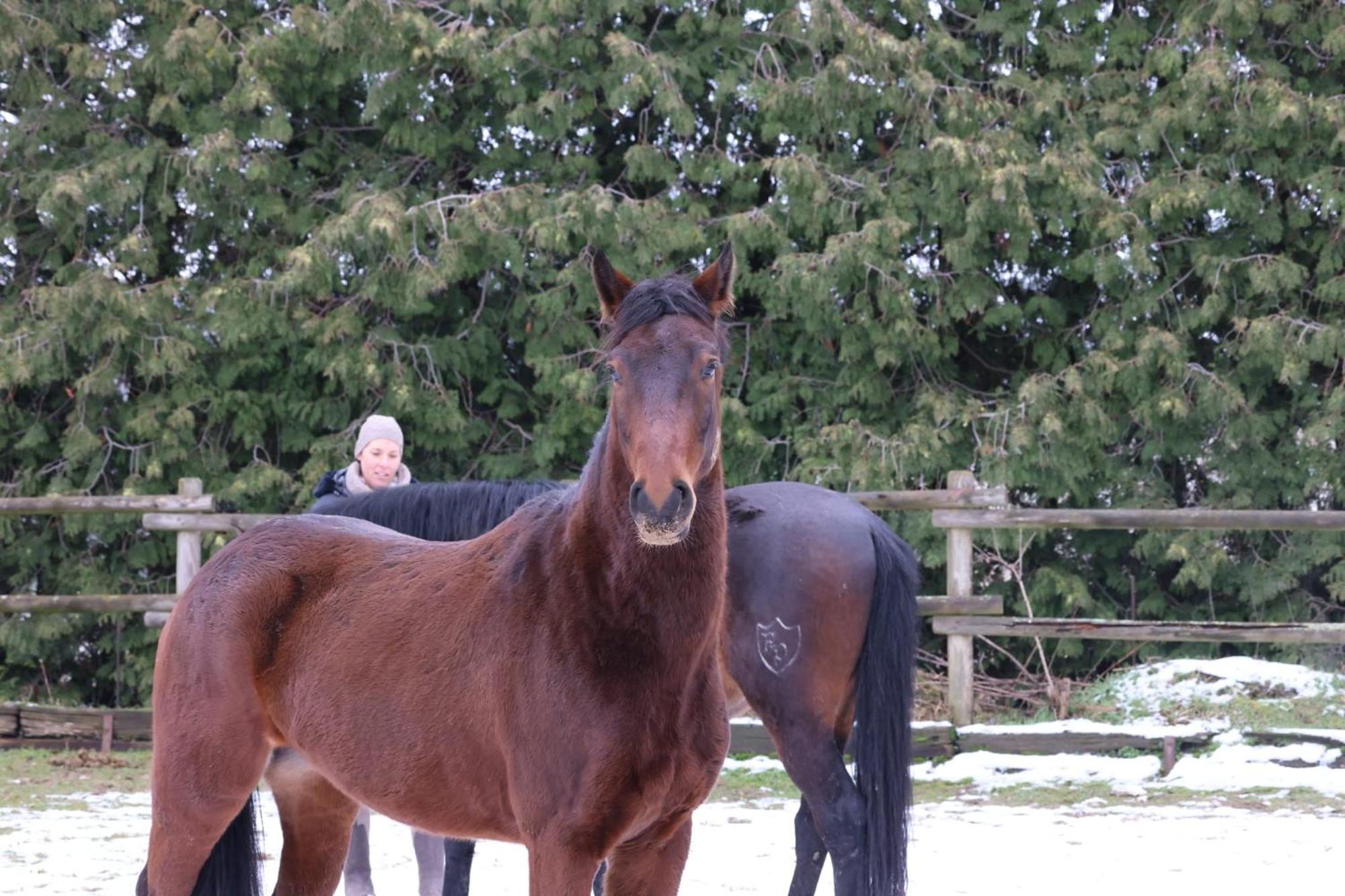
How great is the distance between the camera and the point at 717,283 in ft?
9.09

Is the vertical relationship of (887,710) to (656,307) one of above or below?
below

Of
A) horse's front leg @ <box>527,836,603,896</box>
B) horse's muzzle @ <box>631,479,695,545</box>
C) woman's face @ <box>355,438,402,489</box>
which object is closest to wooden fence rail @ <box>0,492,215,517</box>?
woman's face @ <box>355,438,402,489</box>

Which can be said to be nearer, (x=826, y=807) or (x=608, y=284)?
(x=608, y=284)

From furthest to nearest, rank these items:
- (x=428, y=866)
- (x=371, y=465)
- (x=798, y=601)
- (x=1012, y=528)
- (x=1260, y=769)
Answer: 1. (x=1012, y=528)
2. (x=1260, y=769)
3. (x=371, y=465)
4. (x=428, y=866)
5. (x=798, y=601)

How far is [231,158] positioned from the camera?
9.15 m

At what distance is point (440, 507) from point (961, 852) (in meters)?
2.64

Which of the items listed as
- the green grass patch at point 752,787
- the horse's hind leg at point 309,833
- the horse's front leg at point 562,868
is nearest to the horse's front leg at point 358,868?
the horse's hind leg at point 309,833

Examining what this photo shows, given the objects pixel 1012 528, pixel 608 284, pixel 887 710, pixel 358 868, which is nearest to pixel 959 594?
pixel 1012 528

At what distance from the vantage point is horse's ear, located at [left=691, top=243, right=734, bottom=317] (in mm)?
2756

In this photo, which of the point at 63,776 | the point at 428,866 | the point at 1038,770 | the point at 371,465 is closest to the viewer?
the point at 428,866

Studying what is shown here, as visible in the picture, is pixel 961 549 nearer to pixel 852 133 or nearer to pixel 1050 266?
pixel 1050 266

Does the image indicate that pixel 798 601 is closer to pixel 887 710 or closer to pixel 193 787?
pixel 887 710

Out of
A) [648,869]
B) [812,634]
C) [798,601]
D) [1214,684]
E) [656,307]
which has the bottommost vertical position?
[1214,684]

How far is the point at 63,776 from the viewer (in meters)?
7.70
